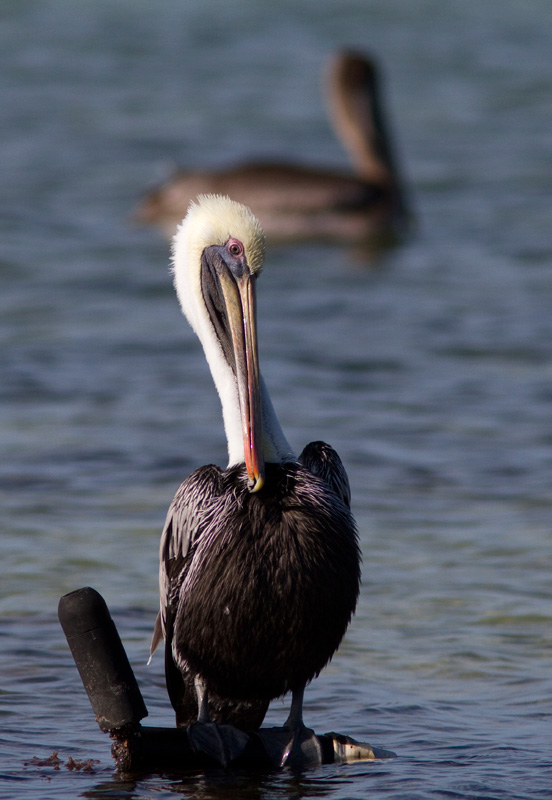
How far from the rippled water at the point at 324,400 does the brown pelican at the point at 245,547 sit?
33 centimetres

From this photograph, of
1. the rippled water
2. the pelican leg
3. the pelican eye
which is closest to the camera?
the pelican leg

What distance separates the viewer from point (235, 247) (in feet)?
15.3

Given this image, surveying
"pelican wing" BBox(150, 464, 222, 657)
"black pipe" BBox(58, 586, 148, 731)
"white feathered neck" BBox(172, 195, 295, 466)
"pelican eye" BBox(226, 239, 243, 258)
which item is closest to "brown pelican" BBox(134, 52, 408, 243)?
"white feathered neck" BBox(172, 195, 295, 466)

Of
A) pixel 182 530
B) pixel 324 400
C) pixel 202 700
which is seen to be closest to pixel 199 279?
pixel 182 530

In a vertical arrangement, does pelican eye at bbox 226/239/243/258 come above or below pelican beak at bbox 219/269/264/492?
above

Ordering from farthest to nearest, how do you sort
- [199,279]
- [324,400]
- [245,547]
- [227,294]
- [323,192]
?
[323,192]
[324,400]
[199,279]
[227,294]
[245,547]

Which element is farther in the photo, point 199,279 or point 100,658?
point 199,279

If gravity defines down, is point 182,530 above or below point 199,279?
below

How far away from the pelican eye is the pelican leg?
4.39ft

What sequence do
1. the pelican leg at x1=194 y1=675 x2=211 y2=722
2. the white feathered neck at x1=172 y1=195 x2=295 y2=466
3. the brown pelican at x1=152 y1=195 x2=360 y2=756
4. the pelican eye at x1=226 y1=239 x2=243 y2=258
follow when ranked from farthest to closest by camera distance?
the pelican eye at x1=226 y1=239 x2=243 y2=258 → the white feathered neck at x1=172 y1=195 x2=295 y2=466 → the pelican leg at x1=194 y1=675 x2=211 y2=722 → the brown pelican at x1=152 y1=195 x2=360 y2=756

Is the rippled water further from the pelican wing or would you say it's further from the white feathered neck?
the white feathered neck

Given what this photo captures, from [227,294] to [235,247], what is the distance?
0.15 meters

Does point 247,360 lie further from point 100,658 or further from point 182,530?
point 100,658

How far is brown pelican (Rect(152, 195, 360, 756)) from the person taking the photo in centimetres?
424
